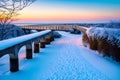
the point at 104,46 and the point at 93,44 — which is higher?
the point at 104,46

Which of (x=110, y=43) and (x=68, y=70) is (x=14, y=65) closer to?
(x=68, y=70)

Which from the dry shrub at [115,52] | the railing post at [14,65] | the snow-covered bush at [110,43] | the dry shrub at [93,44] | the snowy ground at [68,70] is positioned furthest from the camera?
the dry shrub at [93,44]

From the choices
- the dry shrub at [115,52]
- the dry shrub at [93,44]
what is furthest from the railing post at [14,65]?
the dry shrub at [93,44]

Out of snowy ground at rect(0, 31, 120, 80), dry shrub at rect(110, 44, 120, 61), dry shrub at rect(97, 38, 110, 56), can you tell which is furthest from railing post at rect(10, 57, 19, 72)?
dry shrub at rect(97, 38, 110, 56)

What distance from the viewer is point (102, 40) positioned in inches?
799

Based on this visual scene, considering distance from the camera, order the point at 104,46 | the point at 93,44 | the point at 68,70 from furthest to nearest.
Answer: the point at 93,44
the point at 104,46
the point at 68,70

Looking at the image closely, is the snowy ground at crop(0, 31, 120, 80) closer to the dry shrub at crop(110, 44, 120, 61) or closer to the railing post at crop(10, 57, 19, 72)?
the railing post at crop(10, 57, 19, 72)

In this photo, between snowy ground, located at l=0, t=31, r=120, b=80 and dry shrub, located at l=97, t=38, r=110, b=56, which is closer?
snowy ground, located at l=0, t=31, r=120, b=80

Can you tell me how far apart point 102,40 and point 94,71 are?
20.3 ft

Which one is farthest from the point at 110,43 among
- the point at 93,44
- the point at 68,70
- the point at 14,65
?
the point at 14,65

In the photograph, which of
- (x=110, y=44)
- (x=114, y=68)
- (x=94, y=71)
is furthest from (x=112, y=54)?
(x=94, y=71)

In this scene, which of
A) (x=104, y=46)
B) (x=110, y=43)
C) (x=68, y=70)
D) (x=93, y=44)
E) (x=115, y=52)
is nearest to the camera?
(x=68, y=70)

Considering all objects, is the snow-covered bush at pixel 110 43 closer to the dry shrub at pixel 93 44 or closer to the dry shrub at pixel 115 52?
the dry shrub at pixel 115 52

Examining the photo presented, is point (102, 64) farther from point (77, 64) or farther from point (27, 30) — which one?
point (27, 30)
